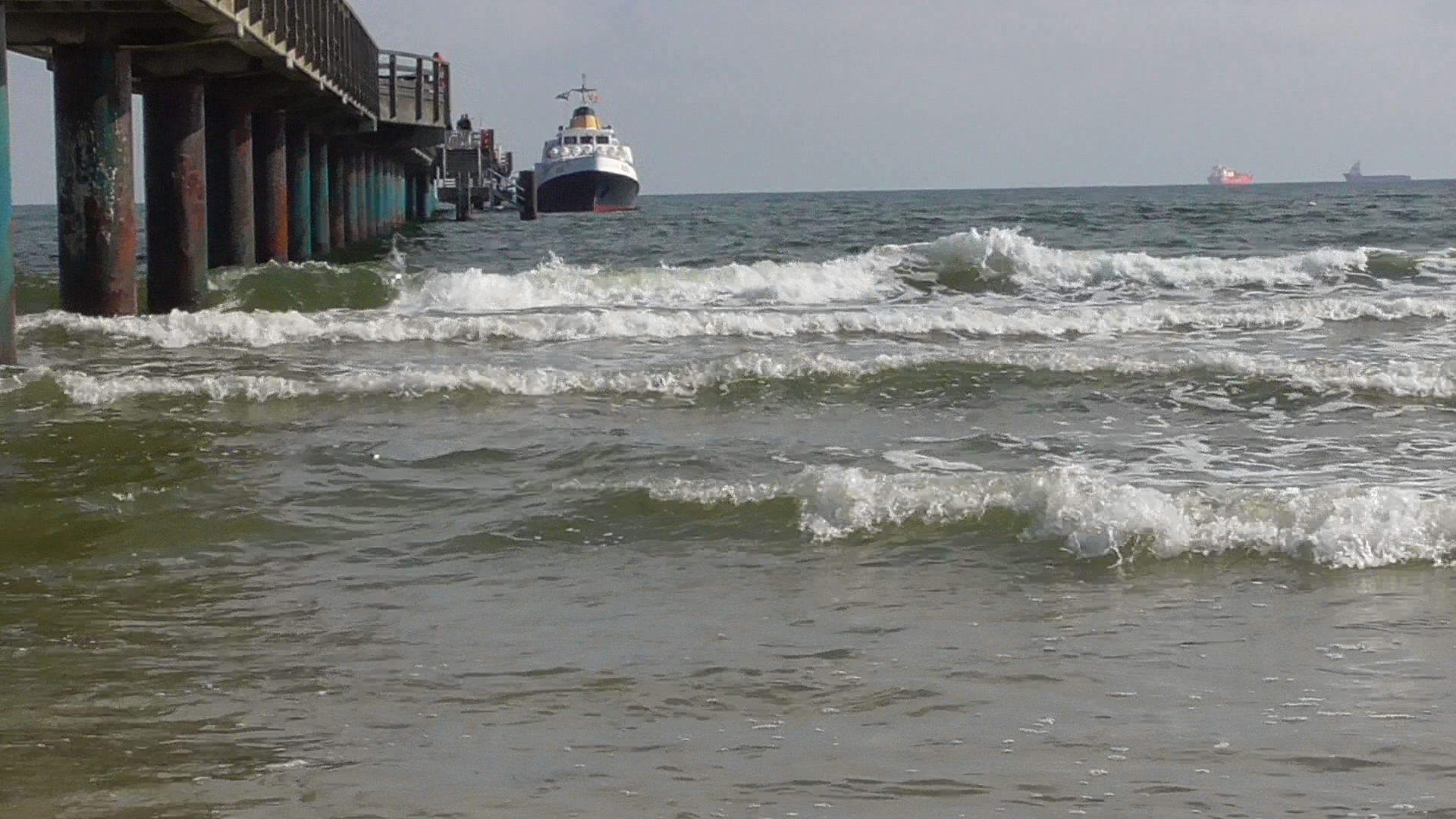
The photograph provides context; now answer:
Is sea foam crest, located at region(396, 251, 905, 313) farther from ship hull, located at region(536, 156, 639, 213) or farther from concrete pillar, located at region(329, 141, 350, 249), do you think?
ship hull, located at region(536, 156, 639, 213)

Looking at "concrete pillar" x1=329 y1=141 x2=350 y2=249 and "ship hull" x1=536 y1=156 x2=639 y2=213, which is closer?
"concrete pillar" x1=329 y1=141 x2=350 y2=249

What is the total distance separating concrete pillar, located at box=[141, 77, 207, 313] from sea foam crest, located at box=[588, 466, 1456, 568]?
11.2 meters

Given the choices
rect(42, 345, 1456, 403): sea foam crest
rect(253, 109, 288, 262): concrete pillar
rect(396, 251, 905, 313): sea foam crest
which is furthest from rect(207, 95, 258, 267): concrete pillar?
rect(42, 345, 1456, 403): sea foam crest

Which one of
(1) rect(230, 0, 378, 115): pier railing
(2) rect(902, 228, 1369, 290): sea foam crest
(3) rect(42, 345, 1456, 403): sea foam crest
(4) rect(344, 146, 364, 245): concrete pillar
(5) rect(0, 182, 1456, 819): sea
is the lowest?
(5) rect(0, 182, 1456, 819): sea

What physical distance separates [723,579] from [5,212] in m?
8.42

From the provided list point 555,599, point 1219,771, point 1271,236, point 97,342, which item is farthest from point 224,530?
point 1271,236

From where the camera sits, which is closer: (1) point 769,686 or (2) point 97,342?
(1) point 769,686

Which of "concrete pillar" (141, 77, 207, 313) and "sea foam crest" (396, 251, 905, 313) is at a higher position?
"concrete pillar" (141, 77, 207, 313)

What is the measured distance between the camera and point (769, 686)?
239 inches

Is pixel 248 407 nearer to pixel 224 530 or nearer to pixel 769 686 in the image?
pixel 224 530

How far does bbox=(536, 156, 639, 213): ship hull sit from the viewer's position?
236ft

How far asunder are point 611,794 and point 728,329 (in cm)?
1394

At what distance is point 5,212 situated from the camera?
45.5ft

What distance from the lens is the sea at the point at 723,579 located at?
17.1 feet
